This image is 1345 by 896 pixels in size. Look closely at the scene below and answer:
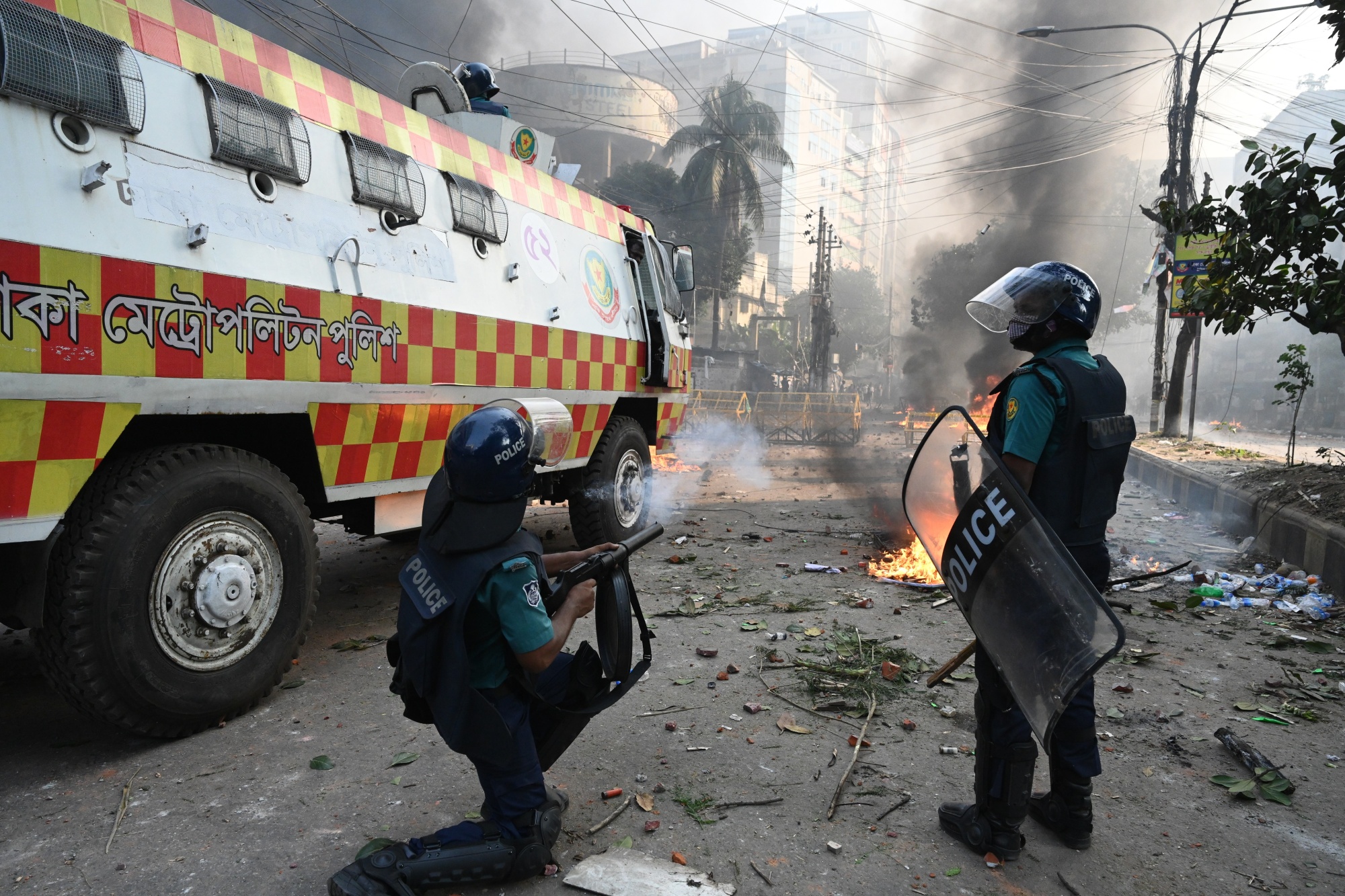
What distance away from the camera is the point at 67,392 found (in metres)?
2.68

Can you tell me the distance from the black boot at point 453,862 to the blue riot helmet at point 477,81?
5.58m

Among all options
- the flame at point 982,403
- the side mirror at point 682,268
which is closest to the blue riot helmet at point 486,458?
the side mirror at point 682,268

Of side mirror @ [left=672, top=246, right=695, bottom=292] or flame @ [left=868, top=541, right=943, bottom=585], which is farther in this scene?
side mirror @ [left=672, top=246, right=695, bottom=292]

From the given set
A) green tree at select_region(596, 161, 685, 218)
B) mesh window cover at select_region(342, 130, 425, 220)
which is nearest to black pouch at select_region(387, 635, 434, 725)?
mesh window cover at select_region(342, 130, 425, 220)

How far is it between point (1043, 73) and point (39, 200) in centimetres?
3511

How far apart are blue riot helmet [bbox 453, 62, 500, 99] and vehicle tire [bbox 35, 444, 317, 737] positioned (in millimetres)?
4047

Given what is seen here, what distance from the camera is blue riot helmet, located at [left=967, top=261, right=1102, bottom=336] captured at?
2635 mm

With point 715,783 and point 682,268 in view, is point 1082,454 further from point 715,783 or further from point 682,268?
point 682,268

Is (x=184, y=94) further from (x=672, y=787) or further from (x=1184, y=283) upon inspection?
(x=1184, y=283)

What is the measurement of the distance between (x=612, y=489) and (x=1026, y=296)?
14.3 feet

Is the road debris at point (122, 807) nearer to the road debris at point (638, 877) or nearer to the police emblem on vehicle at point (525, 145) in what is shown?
the road debris at point (638, 877)

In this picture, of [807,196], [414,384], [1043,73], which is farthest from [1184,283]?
[807,196]

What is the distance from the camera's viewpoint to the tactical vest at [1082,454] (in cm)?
253

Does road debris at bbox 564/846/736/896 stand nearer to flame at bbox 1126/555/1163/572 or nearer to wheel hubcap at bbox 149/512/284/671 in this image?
wheel hubcap at bbox 149/512/284/671
